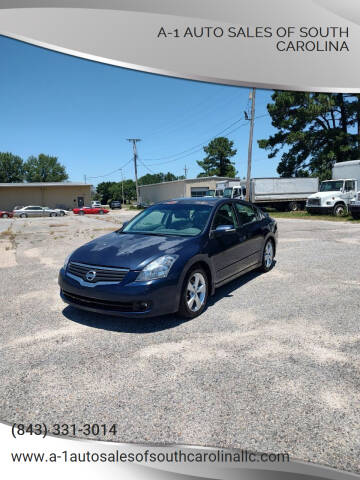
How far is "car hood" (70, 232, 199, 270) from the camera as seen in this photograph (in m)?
3.93

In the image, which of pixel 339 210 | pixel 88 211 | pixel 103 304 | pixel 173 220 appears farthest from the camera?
pixel 88 211

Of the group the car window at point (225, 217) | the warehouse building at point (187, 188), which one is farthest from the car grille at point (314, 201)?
the warehouse building at point (187, 188)

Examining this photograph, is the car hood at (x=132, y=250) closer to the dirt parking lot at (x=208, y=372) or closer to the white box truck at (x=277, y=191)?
the dirt parking lot at (x=208, y=372)

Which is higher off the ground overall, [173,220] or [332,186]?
[332,186]

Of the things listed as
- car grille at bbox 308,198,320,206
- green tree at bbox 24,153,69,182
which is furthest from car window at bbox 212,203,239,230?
green tree at bbox 24,153,69,182

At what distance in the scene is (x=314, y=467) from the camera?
1912 mm

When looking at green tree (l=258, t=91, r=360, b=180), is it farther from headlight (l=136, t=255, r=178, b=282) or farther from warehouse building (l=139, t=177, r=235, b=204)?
headlight (l=136, t=255, r=178, b=282)

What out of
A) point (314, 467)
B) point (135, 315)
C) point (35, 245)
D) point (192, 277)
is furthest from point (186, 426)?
point (35, 245)

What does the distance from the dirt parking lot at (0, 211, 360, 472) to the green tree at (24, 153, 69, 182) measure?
318 feet

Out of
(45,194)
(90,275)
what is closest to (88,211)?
(45,194)

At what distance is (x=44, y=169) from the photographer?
94750 millimetres

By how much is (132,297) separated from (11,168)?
320 ft

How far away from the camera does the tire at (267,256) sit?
6543 mm

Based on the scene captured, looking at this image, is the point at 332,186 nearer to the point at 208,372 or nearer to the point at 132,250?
the point at 132,250
